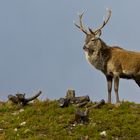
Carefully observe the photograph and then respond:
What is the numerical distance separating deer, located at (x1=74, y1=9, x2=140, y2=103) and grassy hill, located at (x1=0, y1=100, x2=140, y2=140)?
7.95ft

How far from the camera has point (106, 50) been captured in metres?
23.6

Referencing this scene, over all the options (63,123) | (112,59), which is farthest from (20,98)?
(112,59)

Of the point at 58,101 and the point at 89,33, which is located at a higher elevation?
the point at 89,33

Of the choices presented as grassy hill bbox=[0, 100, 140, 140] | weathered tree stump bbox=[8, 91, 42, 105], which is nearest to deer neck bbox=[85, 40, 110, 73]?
grassy hill bbox=[0, 100, 140, 140]

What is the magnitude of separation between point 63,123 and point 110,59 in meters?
5.35

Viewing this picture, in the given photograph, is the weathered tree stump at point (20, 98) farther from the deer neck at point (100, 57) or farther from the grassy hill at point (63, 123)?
the deer neck at point (100, 57)

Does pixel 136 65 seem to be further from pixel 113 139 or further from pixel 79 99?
pixel 113 139

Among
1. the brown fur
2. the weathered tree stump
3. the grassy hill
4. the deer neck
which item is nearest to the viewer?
the grassy hill

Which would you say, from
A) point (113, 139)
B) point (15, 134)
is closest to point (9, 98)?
point (15, 134)

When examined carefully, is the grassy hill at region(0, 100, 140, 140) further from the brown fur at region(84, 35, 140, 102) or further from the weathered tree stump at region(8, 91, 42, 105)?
the brown fur at region(84, 35, 140, 102)

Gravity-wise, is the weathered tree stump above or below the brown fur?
below

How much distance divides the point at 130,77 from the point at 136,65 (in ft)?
1.46

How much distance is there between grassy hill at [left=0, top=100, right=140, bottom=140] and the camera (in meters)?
17.4

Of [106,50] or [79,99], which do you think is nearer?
[79,99]
